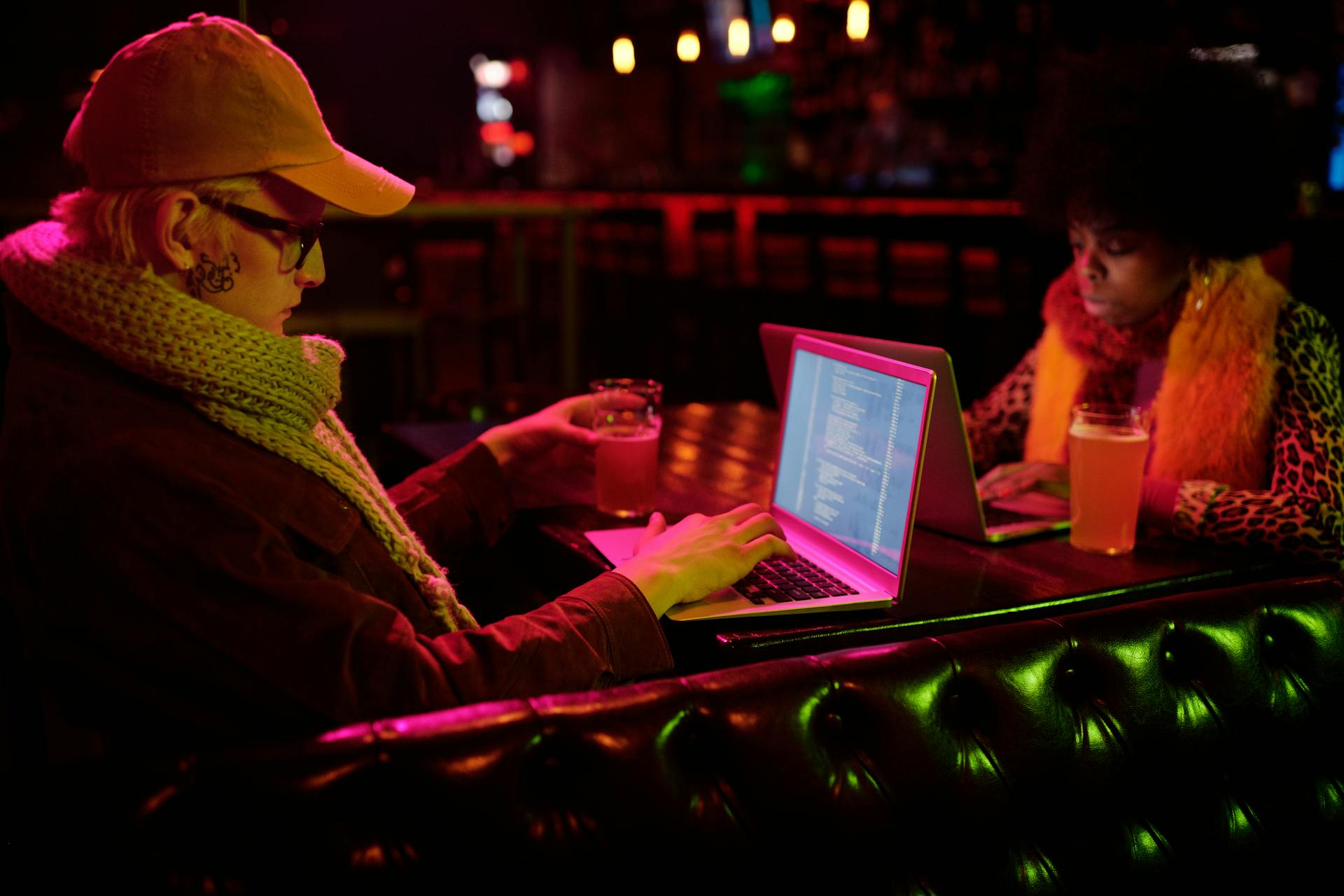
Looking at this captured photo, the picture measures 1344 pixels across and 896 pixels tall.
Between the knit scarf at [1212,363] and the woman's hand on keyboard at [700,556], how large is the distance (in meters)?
0.95

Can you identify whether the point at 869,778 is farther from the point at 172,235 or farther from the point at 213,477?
the point at 172,235

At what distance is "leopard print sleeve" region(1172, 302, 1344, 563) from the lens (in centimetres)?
167

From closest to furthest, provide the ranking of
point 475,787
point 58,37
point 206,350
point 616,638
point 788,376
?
point 475,787 < point 206,350 < point 616,638 < point 788,376 < point 58,37

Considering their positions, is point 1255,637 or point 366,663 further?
point 1255,637

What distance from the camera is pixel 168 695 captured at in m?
1.07

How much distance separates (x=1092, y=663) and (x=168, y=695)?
1.02 m

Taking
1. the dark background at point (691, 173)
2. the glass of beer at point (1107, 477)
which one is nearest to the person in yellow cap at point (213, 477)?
the glass of beer at point (1107, 477)

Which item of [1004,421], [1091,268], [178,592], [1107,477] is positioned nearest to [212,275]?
[178,592]

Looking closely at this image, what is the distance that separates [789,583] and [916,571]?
0.68ft

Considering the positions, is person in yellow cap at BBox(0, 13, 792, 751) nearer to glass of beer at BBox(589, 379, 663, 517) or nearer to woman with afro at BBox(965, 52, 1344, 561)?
glass of beer at BBox(589, 379, 663, 517)

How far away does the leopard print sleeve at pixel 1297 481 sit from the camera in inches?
65.9

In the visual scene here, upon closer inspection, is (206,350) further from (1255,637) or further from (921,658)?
(1255,637)

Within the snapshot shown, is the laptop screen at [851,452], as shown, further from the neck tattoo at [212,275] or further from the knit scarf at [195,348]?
the neck tattoo at [212,275]

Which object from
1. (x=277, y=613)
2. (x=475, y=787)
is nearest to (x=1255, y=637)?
(x=475, y=787)
